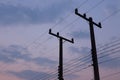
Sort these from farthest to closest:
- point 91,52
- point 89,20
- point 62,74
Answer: point 62,74 < point 89,20 < point 91,52

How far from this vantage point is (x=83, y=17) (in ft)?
69.1

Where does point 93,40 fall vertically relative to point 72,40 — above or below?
below

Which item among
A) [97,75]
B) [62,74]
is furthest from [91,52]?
[62,74]

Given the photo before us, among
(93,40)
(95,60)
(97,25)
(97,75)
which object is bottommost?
(97,75)

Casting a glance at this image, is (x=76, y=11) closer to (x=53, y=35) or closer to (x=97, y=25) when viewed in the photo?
(x=97, y=25)

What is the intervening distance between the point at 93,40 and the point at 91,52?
3.09 feet

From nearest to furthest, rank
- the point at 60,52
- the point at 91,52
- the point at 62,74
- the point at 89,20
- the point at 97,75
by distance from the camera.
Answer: the point at 97,75, the point at 91,52, the point at 89,20, the point at 62,74, the point at 60,52

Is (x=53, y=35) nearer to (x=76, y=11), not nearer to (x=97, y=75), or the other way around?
(x=76, y=11)

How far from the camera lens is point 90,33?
66.0 ft

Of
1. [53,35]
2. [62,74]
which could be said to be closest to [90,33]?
[62,74]

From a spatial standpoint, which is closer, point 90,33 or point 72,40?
point 90,33

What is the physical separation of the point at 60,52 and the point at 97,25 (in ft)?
19.2

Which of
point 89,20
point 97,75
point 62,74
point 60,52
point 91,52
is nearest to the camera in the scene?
point 97,75

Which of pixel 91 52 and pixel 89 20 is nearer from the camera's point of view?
pixel 91 52
